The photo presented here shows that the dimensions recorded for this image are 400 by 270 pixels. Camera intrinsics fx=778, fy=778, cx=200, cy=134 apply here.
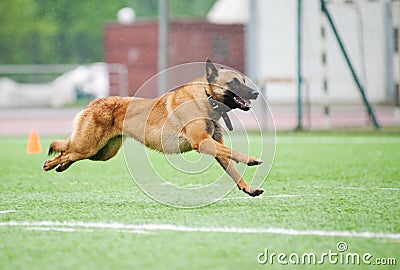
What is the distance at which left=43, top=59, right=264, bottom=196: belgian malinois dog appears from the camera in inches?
227

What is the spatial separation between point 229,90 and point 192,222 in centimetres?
133

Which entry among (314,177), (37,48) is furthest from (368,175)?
(37,48)

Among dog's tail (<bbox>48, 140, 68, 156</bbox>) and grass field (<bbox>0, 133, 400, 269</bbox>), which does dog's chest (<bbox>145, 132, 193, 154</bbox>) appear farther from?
dog's tail (<bbox>48, 140, 68, 156</bbox>)

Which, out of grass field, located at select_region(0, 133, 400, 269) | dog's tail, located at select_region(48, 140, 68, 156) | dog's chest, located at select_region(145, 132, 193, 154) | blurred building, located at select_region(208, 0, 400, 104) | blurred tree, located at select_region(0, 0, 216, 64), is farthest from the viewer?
blurred tree, located at select_region(0, 0, 216, 64)

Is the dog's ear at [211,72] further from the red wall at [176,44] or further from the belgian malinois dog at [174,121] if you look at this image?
the red wall at [176,44]

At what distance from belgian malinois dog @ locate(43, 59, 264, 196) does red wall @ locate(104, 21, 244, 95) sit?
54.2 ft

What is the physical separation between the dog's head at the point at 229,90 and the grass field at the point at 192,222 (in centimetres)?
74

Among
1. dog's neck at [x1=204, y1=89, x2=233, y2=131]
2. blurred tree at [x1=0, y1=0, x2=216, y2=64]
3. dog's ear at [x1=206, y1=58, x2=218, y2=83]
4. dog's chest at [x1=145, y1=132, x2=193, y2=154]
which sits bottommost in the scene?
blurred tree at [x1=0, y1=0, x2=216, y2=64]

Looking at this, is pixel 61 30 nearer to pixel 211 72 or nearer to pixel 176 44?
pixel 176 44

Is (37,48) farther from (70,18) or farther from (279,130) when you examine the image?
(279,130)

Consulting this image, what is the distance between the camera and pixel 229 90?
5824 millimetres

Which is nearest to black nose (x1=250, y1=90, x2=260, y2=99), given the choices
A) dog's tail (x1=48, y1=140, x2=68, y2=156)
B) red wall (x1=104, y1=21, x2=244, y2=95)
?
dog's tail (x1=48, y1=140, x2=68, y2=156)

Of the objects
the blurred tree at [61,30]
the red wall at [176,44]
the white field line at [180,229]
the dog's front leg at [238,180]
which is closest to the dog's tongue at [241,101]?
the dog's front leg at [238,180]

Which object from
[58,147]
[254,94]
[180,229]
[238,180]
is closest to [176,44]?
[58,147]
